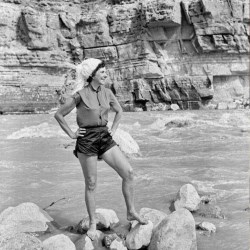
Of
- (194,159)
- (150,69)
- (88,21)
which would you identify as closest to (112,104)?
(194,159)

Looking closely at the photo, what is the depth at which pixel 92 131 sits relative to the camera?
10.4 feet

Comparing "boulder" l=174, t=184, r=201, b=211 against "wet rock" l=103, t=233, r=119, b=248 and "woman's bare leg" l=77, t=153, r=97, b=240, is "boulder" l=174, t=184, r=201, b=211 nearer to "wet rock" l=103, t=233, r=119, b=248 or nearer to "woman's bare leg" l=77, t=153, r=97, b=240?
"wet rock" l=103, t=233, r=119, b=248

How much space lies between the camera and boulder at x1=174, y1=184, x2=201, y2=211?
4.19m

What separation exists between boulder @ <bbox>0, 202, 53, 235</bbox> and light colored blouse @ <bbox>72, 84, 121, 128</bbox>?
1196mm

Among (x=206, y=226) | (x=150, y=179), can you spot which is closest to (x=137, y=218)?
(x=206, y=226)

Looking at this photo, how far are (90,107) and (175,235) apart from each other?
1383 mm

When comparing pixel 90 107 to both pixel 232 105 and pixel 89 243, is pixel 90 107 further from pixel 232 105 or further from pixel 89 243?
pixel 232 105

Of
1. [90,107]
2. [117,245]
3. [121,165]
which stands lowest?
[117,245]

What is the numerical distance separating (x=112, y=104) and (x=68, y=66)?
38.4 m

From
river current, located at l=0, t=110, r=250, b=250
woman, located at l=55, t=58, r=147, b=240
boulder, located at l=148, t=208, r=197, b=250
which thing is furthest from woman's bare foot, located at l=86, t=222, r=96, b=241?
river current, located at l=0, t=110, r=250, b=250

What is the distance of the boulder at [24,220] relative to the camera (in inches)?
137

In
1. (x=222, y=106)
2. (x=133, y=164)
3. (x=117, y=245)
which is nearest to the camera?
(x=117, y=245)

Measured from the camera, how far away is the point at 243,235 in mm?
3449

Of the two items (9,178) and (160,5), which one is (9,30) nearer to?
(160,5)
